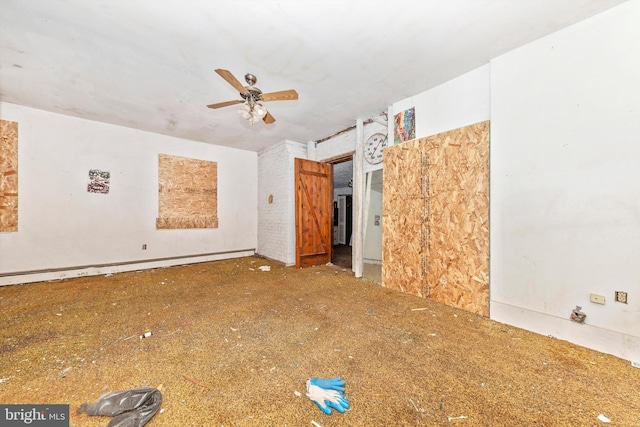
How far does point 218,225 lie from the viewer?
6.01 metres

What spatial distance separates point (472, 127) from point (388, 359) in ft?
9.20

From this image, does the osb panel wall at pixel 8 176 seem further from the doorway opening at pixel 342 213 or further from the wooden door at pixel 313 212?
the doorway opening at pixel 342 213

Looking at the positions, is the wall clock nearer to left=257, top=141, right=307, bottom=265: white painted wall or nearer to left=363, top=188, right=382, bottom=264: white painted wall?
left=363, top=188, right=382, bottom=264: white painted wall

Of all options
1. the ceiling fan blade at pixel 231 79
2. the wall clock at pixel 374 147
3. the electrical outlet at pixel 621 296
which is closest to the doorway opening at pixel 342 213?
the wall clock at pixel 374 147

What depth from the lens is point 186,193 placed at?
5535mm

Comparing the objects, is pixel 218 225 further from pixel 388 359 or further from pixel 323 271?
pixel 388 359

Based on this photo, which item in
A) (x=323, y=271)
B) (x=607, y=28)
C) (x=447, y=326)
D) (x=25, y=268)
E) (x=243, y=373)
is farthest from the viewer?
(x=323, y=271)

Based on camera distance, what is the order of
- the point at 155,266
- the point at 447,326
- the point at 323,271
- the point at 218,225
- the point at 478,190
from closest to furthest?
the point at 447,326
the point at 478,190
the point at 323,271
the point at 155,266
the point at 218,225

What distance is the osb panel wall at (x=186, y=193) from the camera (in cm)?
526

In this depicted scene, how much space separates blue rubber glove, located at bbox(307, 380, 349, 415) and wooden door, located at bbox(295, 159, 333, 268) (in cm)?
354

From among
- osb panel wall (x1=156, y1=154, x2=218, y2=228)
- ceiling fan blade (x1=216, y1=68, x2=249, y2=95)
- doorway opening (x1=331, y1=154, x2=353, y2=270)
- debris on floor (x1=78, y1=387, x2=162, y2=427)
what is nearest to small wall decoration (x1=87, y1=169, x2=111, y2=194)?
osb panel wall (x1=156, y1=154, x2=218, y2=228)

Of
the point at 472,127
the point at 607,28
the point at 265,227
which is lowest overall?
the point at 265,227

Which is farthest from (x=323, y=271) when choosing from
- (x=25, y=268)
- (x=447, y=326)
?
(x=25, y=268)

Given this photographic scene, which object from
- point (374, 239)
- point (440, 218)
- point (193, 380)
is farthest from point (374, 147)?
point (193, 380)
